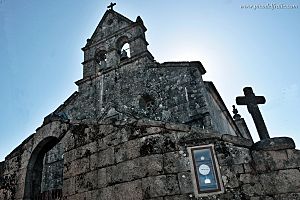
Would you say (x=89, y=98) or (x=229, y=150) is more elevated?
(x=89, y=98)

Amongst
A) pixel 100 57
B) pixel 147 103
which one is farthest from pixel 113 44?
pixel 147 103

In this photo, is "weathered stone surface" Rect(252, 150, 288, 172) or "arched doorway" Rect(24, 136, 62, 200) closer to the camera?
"weathered stone surface" Rect(252, 150, 288, 172)

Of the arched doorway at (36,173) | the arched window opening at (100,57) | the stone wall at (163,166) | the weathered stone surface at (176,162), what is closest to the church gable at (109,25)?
the arched window opening at (100,57)

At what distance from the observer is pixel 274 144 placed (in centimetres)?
384

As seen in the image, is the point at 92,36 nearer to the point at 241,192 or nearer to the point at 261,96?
the point at 261,96

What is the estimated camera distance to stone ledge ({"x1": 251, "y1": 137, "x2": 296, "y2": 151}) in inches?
150

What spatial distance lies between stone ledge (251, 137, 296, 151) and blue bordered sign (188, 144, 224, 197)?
26.7 inches

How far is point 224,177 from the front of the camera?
11.9 ft

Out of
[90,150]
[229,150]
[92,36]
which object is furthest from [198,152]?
[92,36]

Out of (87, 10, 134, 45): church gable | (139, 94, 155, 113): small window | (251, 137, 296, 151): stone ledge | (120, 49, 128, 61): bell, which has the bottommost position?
(251, 137, 296, 151): stone ledge

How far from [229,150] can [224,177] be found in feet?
1.31

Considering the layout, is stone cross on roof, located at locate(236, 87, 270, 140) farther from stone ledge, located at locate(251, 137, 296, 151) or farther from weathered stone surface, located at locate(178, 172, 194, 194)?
weathered stone surface, located at locate(178, 172, 194, 194)

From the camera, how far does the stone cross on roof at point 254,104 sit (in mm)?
4422

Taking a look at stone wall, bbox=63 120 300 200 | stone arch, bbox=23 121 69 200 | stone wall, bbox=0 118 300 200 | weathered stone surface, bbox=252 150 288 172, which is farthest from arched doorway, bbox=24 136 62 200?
weathered stone surface, bbox=252 150 288 172
